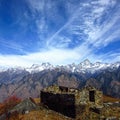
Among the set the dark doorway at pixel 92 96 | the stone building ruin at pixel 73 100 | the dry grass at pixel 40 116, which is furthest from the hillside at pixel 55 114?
the dark doorway at pixel 92 96

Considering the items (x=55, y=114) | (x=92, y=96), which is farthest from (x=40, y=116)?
(x=92, y=96)

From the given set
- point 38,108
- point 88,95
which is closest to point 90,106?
point 88,95

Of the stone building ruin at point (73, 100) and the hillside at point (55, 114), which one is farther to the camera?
the stone building ruin at point (73, 100)

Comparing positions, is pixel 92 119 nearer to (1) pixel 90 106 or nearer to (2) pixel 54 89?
(1) pixel 90 106

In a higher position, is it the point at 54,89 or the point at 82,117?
the point at 54,89

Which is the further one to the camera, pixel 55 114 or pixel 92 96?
pixel 92 96

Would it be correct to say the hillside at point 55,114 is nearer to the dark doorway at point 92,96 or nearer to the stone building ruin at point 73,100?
the stone building ruin at point 73,100

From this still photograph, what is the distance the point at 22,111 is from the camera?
1713 inches

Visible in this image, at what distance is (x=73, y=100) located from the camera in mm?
45750

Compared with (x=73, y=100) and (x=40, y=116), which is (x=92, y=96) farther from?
(x=40, y=116)

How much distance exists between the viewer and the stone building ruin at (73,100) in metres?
45.8

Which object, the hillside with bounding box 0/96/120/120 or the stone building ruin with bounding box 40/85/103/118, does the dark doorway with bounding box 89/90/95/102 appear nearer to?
the stone building ruin with bounding box 40/85/103/118

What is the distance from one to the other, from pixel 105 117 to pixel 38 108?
38.7ft

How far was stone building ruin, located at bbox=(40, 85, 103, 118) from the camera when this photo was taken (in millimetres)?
45750
